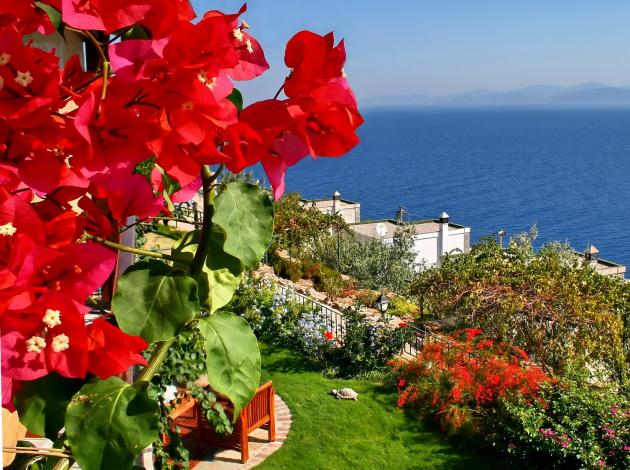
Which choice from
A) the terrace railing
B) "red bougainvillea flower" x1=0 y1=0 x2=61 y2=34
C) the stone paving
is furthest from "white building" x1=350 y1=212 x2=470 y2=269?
"red bougainvillea flower" x1=0 y1=0 x2=61 y2=34

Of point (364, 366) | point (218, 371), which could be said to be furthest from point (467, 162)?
point (218, 371)

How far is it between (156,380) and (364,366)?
452 cm

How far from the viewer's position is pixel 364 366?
8648mm

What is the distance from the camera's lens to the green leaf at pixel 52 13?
0.46m

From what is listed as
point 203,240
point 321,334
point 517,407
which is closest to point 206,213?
point 203,240

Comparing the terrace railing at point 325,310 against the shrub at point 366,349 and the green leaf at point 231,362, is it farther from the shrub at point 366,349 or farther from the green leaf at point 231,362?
the green leaf at point 231,362

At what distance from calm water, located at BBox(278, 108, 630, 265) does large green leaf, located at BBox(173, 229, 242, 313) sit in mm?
40486

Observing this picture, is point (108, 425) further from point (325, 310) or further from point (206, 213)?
point (325, 310)

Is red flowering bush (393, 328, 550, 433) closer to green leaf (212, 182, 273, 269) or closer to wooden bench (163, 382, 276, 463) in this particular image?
wooden bench (163, 382, 276, 463)

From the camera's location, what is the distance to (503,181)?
2670 inches

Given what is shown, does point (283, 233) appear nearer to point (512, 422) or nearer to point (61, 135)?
point (512, 422)

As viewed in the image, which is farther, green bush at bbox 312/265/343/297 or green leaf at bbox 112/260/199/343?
green bush at bbox 312/265/343/297

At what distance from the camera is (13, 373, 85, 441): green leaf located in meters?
0.53

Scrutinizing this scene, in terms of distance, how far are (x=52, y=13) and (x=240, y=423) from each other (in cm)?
569
